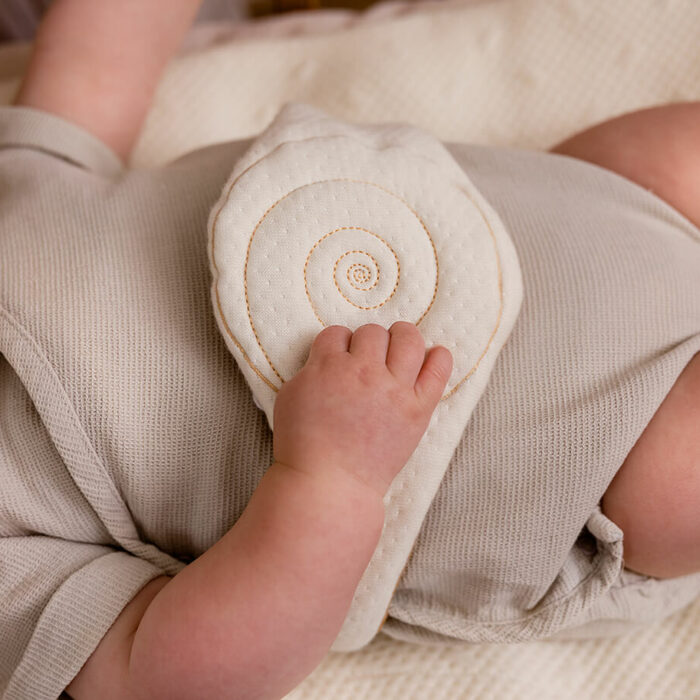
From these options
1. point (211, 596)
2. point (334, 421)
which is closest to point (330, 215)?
point (334, 421)

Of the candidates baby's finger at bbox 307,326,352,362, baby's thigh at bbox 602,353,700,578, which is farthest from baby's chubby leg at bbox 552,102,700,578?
baby's finger at bbox 307,326,352,362

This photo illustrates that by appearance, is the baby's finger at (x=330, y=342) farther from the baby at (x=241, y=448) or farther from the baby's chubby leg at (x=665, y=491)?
the baby's chubby leg at (x=665, y=491)

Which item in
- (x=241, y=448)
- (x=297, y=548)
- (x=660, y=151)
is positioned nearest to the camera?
(x=297, y=548)

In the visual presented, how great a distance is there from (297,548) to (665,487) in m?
0.33

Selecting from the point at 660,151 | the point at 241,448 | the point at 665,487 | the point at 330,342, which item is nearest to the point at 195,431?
the point at 241,448

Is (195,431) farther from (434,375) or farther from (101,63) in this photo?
(101,63)

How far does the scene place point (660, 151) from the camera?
0.75m

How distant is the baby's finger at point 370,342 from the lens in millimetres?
531

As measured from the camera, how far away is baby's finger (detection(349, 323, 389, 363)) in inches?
20.9

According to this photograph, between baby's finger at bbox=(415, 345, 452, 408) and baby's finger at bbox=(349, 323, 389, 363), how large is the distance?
34 millimetres

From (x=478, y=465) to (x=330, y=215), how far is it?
9.6 inches

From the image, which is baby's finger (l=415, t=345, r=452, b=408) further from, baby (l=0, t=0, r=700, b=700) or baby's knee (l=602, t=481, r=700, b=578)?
baby's knee (l=602, t=481, r=700, b=578)

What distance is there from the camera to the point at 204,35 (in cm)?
114

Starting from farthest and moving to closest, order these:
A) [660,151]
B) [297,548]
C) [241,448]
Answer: [660,151], [241,448], [297,548]
